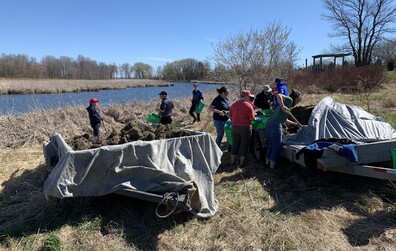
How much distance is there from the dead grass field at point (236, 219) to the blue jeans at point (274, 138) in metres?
0.34

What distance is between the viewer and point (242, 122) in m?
6.17

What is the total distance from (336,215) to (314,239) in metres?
0.79

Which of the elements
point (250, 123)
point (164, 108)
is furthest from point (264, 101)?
point (164, 108)

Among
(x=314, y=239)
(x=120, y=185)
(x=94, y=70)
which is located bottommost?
(x=314, y=239)

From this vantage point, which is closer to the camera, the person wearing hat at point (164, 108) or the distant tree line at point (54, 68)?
the person wearing hat at point (164, 108)

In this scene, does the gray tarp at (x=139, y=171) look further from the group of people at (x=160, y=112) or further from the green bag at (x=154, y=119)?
the green bag at (x=154, y=119)

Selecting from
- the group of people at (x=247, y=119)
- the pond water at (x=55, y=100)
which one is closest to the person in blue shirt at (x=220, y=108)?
the group of people at (x=247, y=119)

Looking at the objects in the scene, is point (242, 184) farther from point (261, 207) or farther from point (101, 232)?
point (101, 232)

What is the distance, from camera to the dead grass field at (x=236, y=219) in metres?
3.71

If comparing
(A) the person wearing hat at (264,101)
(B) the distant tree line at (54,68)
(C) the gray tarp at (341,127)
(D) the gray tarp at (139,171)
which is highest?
(B) the distant tree line at (54,68)

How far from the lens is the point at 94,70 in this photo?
3558 inches

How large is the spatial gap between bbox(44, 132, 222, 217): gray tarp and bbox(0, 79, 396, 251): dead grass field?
0.41 metres

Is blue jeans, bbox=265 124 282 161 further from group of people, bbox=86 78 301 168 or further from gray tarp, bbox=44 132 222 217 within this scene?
gray tarp, bbox=44 132 222 217

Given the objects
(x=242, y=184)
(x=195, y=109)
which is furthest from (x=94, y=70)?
(x=242, y=184)
